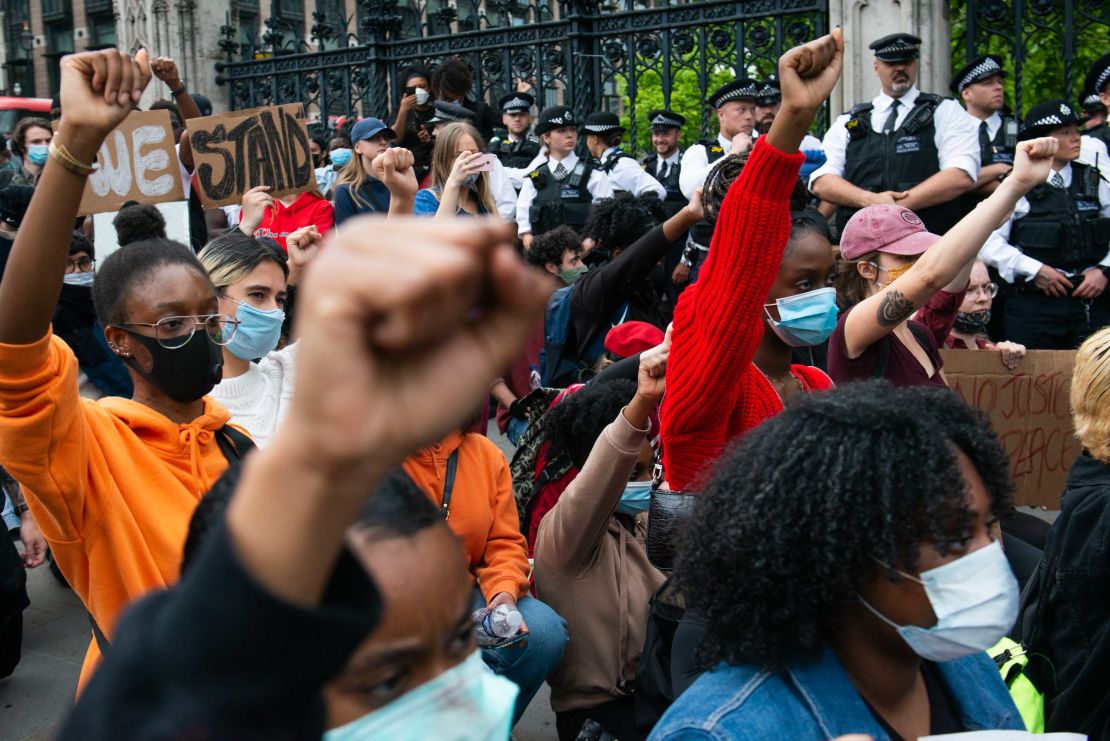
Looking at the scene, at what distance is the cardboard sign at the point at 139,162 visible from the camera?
18.7 feet

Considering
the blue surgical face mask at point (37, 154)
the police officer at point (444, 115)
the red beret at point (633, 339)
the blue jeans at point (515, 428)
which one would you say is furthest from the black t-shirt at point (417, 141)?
the red beret at point (633, 339)

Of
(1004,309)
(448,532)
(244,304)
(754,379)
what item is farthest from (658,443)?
(1004,309)

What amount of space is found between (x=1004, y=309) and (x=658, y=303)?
254 cm

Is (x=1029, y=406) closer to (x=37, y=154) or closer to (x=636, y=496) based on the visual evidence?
(x=636, y=496)

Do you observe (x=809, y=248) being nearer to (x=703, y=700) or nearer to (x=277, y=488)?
(x=703, y=700)

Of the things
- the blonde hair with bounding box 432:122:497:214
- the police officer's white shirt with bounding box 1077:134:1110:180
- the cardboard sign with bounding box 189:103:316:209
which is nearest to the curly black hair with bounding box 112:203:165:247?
the cardboard sign with bounding box 189:103:316:209

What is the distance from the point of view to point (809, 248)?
321 cm

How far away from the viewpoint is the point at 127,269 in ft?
9.15

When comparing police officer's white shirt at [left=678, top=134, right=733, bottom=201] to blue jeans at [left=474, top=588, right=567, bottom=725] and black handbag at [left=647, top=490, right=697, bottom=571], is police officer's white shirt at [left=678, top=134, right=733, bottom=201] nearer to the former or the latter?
blue jeans at [left=474, top=588, right=567, bottom=725]

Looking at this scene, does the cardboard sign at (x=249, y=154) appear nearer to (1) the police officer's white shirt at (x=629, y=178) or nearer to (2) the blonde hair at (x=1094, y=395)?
(1) the police officer's white shirt at (x=629, y=178)

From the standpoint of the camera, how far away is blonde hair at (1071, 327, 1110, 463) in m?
2.95

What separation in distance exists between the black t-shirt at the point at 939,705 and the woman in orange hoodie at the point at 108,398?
1.34 metres

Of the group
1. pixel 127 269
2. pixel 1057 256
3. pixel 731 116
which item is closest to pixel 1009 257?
pixel 1057 256

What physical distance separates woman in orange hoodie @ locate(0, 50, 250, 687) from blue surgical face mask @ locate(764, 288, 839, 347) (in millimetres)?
1427
